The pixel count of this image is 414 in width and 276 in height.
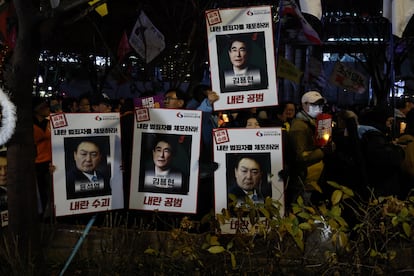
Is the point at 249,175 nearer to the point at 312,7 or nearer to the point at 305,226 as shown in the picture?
the point at 305,226

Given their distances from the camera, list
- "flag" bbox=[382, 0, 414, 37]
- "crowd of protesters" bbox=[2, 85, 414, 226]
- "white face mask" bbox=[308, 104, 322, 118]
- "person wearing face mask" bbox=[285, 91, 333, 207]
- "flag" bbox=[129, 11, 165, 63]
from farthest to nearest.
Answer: "flag" bbox=[129, 11, 165, 63], "white face mask" bbox=[308, 104, 322, 118], "flag" bbox=[382, 0, 414, 37], "person wearing face mask" bbox=[285, 91, 333, 207], "crowd of protesters" bbox=[2, 85, 414, 226]

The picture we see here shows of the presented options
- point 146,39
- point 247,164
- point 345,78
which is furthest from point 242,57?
point 146,39

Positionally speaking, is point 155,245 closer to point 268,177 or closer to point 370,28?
point 268,177

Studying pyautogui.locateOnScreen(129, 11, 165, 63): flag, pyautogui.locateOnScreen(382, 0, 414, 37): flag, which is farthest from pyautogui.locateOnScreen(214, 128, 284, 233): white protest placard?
pyautogui.locateOnScreen(129, 11, 165, 63): flag

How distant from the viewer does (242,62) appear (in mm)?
5234

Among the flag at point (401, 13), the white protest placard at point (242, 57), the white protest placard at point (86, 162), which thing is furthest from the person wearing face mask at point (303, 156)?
the white protest placard at point (86, 162)

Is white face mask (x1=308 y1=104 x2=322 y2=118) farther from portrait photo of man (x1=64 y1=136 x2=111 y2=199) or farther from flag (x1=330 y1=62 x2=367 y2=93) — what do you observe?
flag (x1=330 y1=62 x2=367 y2=93)

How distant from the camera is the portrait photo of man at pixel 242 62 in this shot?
5.21 metres

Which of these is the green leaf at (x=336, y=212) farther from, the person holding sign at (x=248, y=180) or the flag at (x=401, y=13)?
the flag at (x=401, y=13)

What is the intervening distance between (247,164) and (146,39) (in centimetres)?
1179

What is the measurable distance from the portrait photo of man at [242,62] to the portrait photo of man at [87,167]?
4.38ft

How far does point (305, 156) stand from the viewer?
564 cm

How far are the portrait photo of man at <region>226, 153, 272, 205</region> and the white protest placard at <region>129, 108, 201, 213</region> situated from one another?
16.0 inches

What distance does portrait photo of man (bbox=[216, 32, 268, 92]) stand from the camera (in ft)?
17.1
